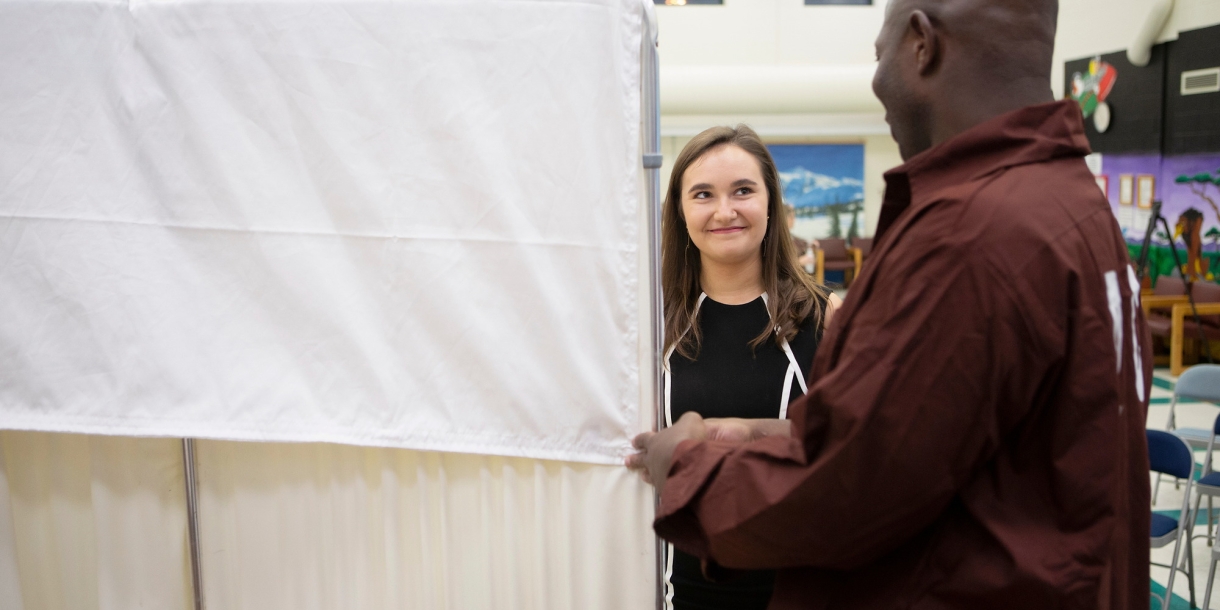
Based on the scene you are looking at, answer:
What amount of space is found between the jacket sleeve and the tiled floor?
3.29 meters

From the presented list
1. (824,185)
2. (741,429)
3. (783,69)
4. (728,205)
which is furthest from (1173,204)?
(741,429)

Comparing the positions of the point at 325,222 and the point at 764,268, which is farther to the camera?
the point at 764,268

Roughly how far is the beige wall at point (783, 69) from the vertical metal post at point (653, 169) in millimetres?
9358

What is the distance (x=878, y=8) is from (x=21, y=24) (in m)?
12.2

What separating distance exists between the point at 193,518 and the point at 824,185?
12.2 metres

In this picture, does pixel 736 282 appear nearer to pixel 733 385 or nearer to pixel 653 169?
pixel 733 385

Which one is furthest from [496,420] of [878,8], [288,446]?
[878,8]

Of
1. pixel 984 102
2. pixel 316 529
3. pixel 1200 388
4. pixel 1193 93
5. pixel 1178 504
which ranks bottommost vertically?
pixel 1178 504

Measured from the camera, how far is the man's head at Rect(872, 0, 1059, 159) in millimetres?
1030

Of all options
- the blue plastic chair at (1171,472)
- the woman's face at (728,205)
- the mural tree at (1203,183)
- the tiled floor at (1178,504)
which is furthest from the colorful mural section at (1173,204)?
the woman's face at (728,205)

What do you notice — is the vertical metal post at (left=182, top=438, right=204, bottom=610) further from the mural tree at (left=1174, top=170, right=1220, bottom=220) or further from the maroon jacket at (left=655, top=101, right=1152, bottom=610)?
the mural tree at (left=1174, top=170, right=1220, bottom=220)

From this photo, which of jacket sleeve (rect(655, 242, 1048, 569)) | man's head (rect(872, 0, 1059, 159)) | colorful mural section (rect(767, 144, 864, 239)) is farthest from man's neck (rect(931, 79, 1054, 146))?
colorful mural section (rect(767, 144, 864, 239))

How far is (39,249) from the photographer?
1.60 m

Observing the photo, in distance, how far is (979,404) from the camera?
941 mm
